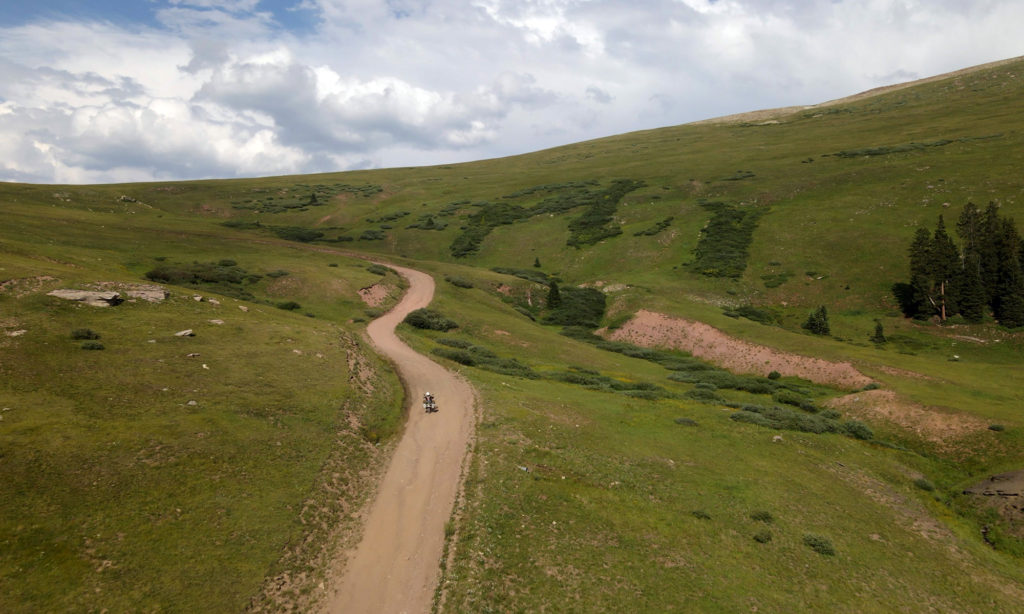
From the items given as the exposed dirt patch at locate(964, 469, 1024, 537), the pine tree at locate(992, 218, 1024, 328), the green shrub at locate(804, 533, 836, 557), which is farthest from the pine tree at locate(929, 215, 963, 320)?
the green shrub at locate(804, 533, 836, 557)

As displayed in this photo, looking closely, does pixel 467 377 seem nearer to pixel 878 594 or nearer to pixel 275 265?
pixel 878 594

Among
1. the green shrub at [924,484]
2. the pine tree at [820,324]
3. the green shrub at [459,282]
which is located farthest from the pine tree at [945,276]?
the green shrub at [459,282]

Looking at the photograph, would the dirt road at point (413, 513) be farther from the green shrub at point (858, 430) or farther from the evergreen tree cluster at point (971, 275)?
the evergreen tree cluster at point (971, 275)

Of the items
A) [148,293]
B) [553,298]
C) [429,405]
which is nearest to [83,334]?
→ [148,293]

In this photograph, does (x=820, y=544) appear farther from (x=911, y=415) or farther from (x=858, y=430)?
(x=911, y=415)

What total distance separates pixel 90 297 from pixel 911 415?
61646 millimetres

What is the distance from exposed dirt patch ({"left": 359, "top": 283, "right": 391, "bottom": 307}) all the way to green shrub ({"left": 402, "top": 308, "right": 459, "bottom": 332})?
696cm

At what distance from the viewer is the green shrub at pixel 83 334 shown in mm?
28094

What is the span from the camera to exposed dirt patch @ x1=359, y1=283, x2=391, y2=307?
198 feet

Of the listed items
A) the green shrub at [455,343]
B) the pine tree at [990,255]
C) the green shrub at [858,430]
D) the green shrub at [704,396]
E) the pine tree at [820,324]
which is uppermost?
the pine tree at [990,255]

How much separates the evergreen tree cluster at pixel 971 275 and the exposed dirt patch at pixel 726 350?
27992 mm

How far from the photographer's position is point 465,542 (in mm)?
19125

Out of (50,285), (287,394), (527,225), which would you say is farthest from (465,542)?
(527,225)

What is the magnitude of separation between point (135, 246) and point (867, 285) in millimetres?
108878
